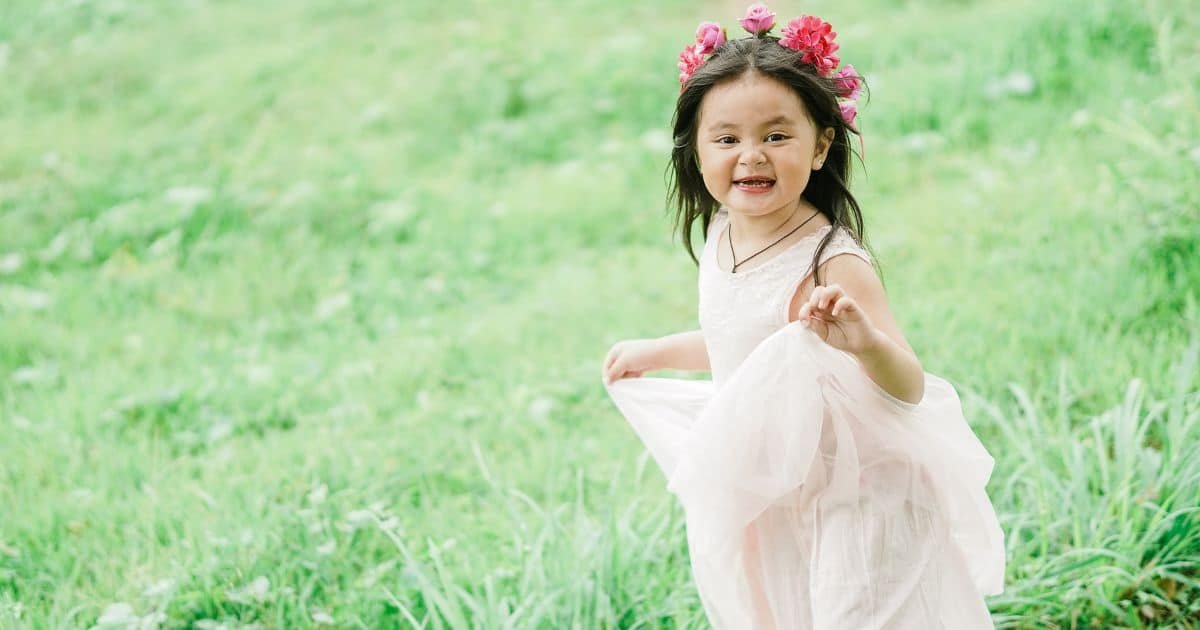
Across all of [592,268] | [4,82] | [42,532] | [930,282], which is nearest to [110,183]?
[4,82]

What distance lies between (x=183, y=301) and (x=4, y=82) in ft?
10.4

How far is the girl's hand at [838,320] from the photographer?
1713 millimetres

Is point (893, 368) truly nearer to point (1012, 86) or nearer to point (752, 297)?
point (752, 297)

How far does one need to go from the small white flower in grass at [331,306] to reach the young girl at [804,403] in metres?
2.65

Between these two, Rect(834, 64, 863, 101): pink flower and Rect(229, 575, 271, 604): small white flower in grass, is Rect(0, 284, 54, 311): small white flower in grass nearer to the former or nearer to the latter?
Rect(229, 575, 271, 604): small white flower in grass

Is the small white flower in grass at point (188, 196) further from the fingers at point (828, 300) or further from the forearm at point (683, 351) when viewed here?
the fingers at point (828, 300)

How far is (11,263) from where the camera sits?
191 inches

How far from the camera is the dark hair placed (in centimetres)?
188

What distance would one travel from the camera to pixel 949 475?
1994 mm

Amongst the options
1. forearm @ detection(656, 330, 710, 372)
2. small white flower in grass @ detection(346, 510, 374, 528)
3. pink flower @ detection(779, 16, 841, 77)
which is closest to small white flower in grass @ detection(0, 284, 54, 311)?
small white flower in grass @ detection(346, 510, 374, 528)

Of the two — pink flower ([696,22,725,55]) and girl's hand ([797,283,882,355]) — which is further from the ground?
pink flower ([696,22,725,55])

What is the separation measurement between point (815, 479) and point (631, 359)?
0.49 metres

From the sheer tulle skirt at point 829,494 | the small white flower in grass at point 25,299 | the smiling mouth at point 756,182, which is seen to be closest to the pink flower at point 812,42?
the smiling mouth at point 756,182

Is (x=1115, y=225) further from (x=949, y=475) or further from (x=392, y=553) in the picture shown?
(x=392, y=553)
